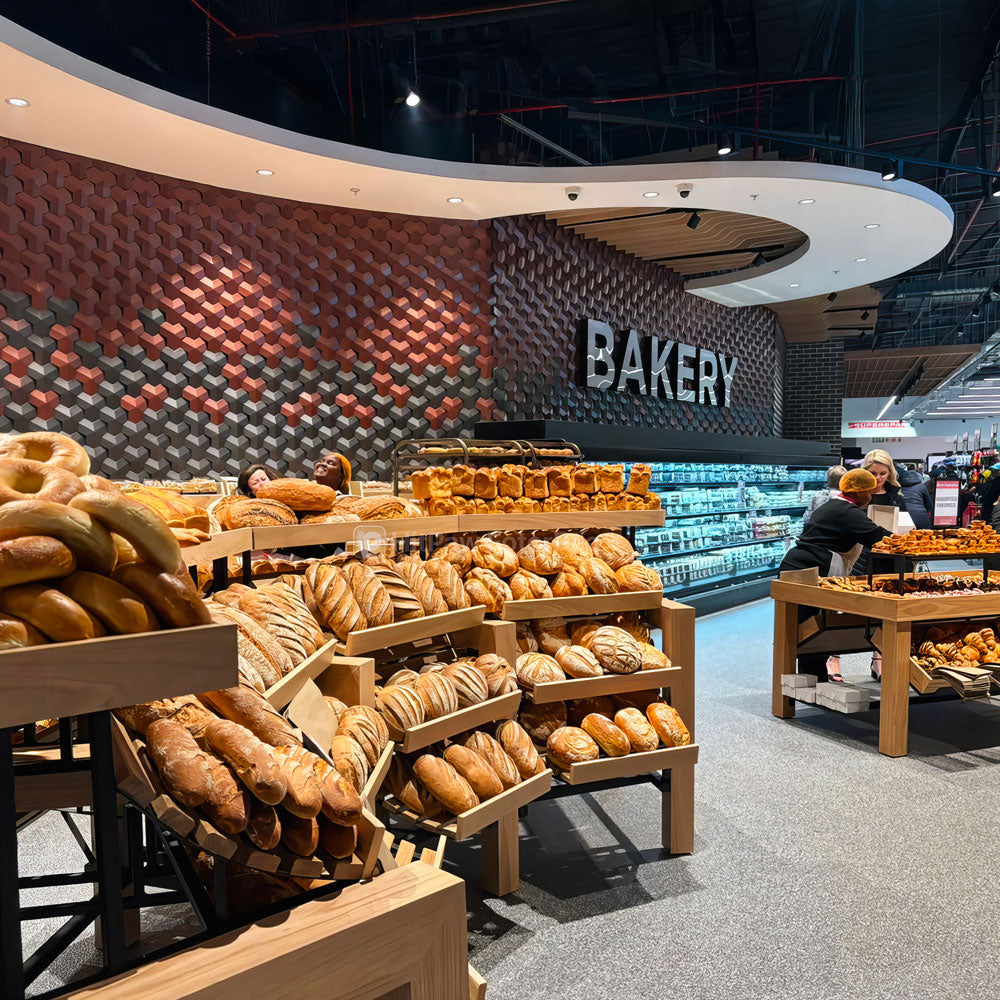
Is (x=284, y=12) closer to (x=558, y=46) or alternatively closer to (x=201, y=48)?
(x=201, y=48)

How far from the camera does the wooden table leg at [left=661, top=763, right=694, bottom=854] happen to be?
2689 mm

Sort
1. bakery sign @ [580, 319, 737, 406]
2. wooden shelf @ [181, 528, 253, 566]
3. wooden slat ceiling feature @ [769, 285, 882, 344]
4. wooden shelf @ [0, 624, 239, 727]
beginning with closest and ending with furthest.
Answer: wooden shelf @ [0, 624, 239, 727], wooden shelf @ [181, 528, 253, 566], bakery sign @ [580, 319, 737, 406], wooden slat ceiling feature @ [769, 285, 882, 344]

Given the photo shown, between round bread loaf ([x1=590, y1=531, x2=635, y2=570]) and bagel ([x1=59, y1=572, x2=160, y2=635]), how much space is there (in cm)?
233

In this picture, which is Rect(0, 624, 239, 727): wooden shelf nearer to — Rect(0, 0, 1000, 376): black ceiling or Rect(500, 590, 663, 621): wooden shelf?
Rect(500, 590, 663, 621): wooden shelf

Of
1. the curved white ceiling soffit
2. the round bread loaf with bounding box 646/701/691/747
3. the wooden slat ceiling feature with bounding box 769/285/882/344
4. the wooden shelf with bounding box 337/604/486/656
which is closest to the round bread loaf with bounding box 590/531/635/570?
the round bread loaf with bounding box 646/701/691/747

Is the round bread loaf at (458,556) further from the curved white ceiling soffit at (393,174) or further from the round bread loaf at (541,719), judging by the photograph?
the curved white ceiling soffit at (393,174)

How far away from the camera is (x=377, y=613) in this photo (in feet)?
6.88

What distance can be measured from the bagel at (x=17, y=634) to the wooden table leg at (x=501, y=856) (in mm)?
1922

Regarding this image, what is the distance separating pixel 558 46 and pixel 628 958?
789cm

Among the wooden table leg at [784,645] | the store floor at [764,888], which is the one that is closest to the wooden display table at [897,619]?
the store floor at [764,888]

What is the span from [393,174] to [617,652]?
415 centimetres

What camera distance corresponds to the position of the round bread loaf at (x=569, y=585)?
2.78 metres

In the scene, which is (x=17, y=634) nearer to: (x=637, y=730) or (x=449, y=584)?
(x=449, y=584)

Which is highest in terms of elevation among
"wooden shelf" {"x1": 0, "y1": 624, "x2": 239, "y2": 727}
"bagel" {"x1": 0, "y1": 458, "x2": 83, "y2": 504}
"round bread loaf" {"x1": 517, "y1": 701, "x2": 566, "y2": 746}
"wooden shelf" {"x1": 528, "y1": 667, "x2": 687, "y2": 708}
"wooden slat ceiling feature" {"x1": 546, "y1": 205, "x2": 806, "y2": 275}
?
"wooden slat ceiling feature" {"x1": 546, "y1": 205, "x2": 806, "y2": 275}
